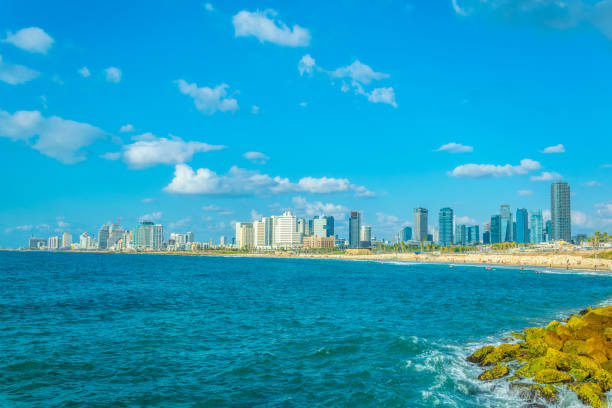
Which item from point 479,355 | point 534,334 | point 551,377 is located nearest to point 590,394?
point 551,377

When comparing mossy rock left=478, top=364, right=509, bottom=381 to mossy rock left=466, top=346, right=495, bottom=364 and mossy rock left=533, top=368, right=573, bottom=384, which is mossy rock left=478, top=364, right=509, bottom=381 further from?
mossy rock left=466, top=346, right=495, bottom=364

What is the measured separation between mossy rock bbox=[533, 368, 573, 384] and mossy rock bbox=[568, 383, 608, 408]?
63 centimetres

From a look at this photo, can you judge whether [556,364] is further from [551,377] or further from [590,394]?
[590,394]

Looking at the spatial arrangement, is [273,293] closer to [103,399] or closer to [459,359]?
[459,359]

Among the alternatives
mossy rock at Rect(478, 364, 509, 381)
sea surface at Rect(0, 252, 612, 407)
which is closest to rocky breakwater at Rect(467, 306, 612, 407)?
mossy rock at Rect(478, 364, 509, 381)

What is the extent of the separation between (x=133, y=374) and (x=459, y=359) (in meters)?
20.2

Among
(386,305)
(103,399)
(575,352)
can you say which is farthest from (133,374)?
(386,305)

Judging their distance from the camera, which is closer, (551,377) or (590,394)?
(590,394)

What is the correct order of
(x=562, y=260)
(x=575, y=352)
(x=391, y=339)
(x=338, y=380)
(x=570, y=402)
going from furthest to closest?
(x=562, y=260) < (x=391, y=339) < (x=575, y=352) < (x=338, y=380) < (x=570, y=402)

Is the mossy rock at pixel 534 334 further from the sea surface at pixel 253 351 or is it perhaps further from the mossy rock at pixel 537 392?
the mossy rock at pixel 537 392

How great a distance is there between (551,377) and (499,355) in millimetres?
4716

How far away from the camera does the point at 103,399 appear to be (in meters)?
19.4

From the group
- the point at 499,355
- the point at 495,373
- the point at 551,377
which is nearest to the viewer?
the point at 551,377

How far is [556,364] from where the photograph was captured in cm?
2197
